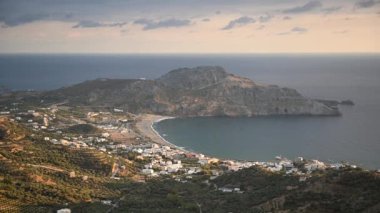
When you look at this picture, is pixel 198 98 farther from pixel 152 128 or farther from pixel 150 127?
pixel 152 128

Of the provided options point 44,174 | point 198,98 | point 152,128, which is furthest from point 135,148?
point 198,98

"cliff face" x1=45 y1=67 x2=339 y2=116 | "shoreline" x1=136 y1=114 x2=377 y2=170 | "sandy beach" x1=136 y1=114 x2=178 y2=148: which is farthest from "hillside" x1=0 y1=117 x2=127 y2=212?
"cliff face" x1=45 y1=67 x2=339 y2=116

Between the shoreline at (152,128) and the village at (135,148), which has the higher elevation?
the village at (135,148)

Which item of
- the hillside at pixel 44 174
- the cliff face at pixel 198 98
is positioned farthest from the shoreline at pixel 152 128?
the hillside at pixel 44 174

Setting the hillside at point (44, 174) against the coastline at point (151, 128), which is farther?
the coastline at point (151, 128)

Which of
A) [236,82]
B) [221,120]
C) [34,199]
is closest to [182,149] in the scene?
[221,120]

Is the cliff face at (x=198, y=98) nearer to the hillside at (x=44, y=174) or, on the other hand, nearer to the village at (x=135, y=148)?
the village at (x=135, y=148)

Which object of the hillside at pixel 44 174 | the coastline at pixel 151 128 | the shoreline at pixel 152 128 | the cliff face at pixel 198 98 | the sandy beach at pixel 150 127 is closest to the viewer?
the hillside at pixel 44 174
